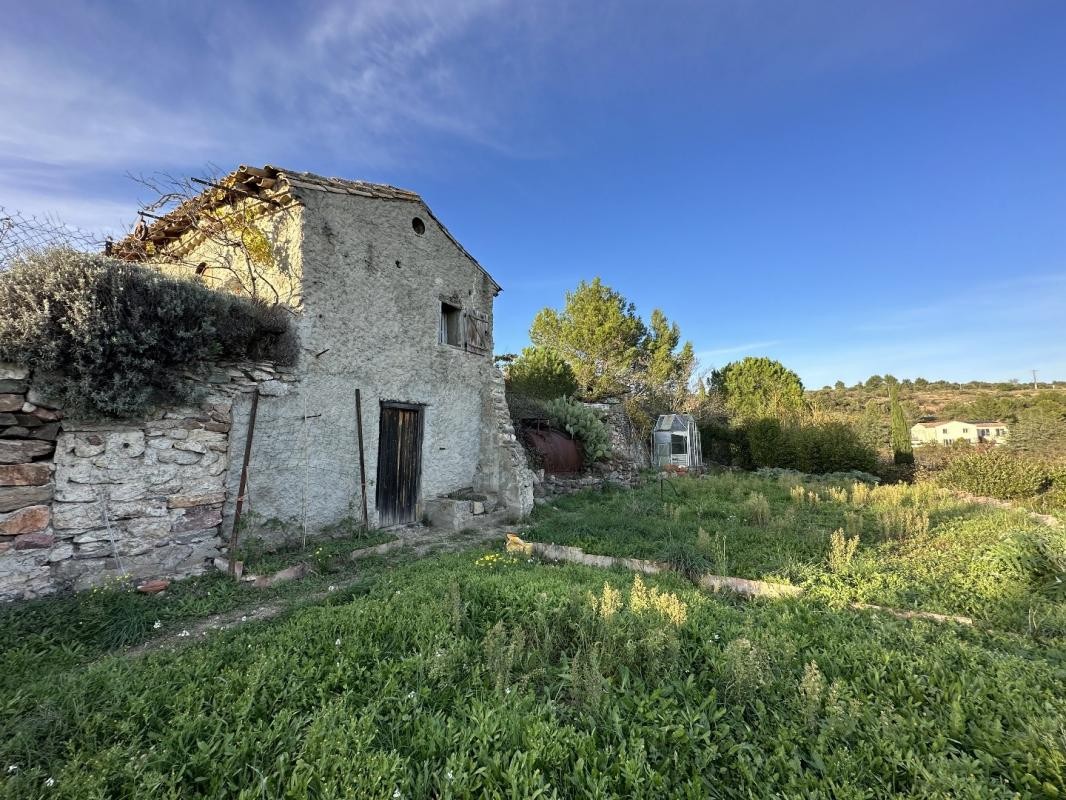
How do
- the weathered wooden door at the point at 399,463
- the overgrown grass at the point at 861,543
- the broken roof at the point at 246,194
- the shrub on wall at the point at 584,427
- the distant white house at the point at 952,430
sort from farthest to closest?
the distant white house at the point at 952,430 → the shrub on wall at the point at 584,427 → the weathered wooden door at the point at 399,463 → the broken roof at the point at 246,194 → the overgrown grass at the point at 861,543

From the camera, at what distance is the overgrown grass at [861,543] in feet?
14.7

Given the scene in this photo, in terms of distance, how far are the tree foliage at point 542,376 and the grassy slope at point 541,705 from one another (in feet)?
45.8

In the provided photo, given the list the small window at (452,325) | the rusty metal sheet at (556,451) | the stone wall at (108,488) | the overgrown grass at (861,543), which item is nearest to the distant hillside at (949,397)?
the rusty metal sheet at (556,451)

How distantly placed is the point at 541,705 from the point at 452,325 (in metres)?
7.96

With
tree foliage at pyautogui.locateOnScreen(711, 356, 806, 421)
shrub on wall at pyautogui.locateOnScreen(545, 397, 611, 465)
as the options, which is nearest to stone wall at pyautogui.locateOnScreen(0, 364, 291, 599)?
shrub on wall at pyautogui.locateOnScreen(545, 397, 611, 465)

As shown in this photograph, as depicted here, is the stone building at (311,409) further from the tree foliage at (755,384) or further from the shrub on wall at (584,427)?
the tree foliage at (755,384)

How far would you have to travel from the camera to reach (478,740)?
2416 millimetres

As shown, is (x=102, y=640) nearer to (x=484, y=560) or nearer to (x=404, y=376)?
(x=484, y=560)

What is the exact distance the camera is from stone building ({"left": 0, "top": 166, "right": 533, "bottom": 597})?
486 centimetres

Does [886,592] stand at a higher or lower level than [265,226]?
lower

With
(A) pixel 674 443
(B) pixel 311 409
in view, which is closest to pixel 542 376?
(A) pixel 674 443

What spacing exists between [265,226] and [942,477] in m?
15.7

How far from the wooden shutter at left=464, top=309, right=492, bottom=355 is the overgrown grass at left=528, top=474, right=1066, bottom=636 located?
3811 millimetres

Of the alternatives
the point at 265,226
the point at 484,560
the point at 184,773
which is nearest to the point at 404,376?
the point at 265,226
